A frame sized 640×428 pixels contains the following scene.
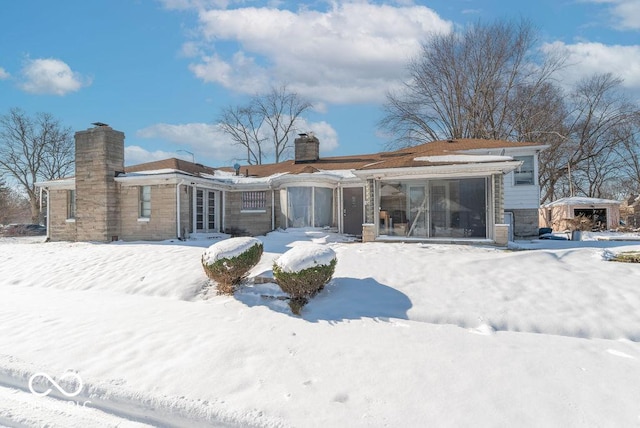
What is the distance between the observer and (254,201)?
17719mm

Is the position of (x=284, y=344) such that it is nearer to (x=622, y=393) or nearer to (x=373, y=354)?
(x=373, y=354)

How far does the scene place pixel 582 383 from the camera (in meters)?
4.00

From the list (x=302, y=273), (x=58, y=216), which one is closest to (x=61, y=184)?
(x=58, y=216)

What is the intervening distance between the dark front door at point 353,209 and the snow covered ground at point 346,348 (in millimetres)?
7690

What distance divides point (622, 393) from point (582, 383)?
337mm

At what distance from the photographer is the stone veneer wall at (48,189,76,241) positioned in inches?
678

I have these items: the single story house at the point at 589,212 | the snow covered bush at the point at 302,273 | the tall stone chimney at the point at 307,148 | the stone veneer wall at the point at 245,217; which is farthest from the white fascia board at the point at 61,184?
the single story house at the point at 589,212

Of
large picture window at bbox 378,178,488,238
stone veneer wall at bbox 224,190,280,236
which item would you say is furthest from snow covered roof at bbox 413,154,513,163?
stone veneer wall at bbox 224,190,280,236

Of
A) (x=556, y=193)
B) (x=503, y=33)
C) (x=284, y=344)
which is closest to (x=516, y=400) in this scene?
(x=284, y=344)

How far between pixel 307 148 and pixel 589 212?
20.6 meters

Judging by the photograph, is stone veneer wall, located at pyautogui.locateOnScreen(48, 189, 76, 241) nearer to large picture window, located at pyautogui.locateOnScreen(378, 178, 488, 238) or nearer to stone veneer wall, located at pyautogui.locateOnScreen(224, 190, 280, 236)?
stone veneer wall, located at pyautogui.locateOnScreen(224, 190, 280, 236)

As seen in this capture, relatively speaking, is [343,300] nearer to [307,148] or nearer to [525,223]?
[525,223]

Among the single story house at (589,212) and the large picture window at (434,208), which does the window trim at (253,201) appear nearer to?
the large picture window at (434,208)

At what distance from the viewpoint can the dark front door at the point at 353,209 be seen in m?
16.6
